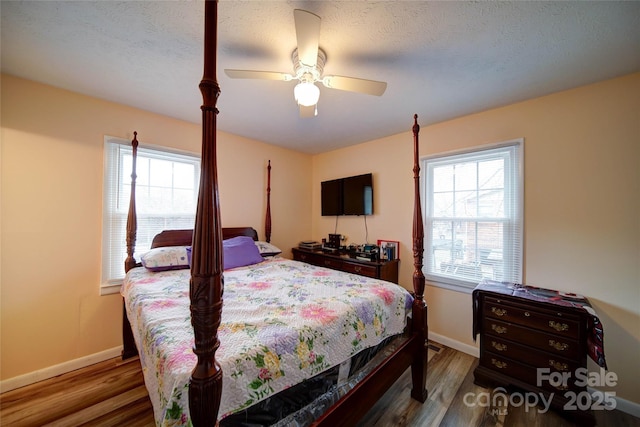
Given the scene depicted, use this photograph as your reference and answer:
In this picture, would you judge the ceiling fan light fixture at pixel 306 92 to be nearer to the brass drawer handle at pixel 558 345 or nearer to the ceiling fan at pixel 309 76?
the ceiling fan at pixel 309 76

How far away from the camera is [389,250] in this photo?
9.73 ft

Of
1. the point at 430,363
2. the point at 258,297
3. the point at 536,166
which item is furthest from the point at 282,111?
the point at 430,363

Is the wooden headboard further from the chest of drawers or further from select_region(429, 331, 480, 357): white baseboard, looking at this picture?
the chest of drawers

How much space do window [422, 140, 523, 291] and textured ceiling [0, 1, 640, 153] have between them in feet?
1.95

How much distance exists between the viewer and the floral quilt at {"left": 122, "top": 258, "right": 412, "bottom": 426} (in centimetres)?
90

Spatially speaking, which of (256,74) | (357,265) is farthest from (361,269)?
(256,74)

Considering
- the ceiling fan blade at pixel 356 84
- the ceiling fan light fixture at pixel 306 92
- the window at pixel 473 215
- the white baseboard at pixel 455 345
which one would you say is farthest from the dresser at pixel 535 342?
the ceiling fan light fixture at pixel 306 92

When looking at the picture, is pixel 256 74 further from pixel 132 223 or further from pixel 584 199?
pixel 584 199

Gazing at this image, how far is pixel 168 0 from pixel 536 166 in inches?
116

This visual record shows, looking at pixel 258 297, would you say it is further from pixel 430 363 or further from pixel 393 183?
pixel 393 183

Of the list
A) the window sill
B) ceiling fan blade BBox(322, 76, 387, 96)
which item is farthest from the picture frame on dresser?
ceiling fan blade BBox(322, 76, 387, 96)

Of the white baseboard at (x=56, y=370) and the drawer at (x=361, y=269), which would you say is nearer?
the white baseboard at (x=56, y=370)

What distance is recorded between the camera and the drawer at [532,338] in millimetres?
1673

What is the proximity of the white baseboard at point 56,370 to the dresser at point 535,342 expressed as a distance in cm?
335
